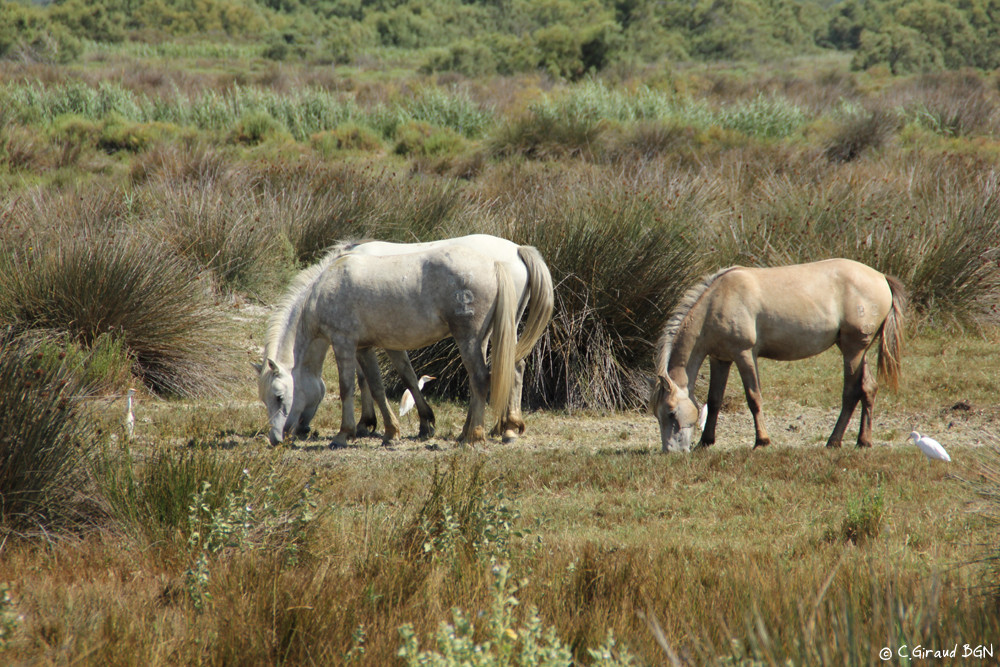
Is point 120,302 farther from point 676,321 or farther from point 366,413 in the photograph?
point 676,321

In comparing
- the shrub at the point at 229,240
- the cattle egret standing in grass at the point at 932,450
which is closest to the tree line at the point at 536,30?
the shrub at the point at 229,240

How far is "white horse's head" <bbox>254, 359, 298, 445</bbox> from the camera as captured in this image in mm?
6879

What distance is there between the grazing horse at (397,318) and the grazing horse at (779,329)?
1350 millimetres

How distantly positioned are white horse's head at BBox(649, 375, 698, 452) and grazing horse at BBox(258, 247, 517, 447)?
1.22 meters

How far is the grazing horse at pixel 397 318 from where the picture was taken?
704cm

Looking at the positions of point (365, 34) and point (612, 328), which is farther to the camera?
point (365, 34)

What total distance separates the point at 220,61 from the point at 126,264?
129 feet

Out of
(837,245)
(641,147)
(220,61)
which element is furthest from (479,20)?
(837,245)

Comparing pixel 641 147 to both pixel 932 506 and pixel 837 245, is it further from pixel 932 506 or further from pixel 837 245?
pixel 932 506

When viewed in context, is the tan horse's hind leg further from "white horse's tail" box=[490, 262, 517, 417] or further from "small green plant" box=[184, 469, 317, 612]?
"small green plant" box=[184, 469, 317, 612]

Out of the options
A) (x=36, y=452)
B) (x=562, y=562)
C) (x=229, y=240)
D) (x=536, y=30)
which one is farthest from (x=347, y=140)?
(x=536, y=30)

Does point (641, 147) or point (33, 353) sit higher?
point (33, 353)

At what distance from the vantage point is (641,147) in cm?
1927

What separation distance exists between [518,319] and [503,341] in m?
0.49
